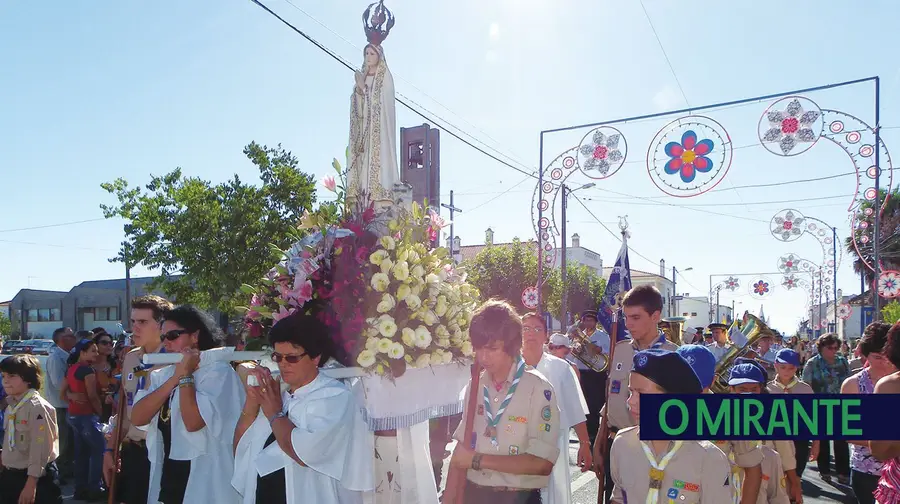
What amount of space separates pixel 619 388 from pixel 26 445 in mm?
4615

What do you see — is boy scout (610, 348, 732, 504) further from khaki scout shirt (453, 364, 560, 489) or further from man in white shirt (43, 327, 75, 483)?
man in white shirt (43, 327, 75, 483)

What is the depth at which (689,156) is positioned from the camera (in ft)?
35.7

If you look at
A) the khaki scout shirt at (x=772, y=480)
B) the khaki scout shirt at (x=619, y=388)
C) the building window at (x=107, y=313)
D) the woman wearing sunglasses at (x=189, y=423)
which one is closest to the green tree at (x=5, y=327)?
the building window at (x=107, y=313)

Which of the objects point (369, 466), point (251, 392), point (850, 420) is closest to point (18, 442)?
point (251, 392)

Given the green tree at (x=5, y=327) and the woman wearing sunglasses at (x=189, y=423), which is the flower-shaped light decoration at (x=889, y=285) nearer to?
the woman wearing sunglasses at (x=189, y=423)

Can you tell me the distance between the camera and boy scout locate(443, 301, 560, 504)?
3260mm

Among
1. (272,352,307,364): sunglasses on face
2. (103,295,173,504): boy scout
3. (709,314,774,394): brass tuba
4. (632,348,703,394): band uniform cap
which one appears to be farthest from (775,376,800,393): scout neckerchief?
(103,295,173,504): boy scout

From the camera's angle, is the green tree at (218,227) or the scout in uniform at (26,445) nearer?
the scout in uniform at (26,445)

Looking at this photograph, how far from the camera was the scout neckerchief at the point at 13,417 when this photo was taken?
189 inches

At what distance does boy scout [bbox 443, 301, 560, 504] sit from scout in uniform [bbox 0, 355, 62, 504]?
130 inches

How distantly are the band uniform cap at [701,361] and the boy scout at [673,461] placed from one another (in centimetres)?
57

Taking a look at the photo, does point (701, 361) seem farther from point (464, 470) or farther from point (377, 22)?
point (377, 22)

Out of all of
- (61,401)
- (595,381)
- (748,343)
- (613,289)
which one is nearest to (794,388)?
(613,289)

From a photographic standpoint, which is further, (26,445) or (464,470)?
(26,445)
